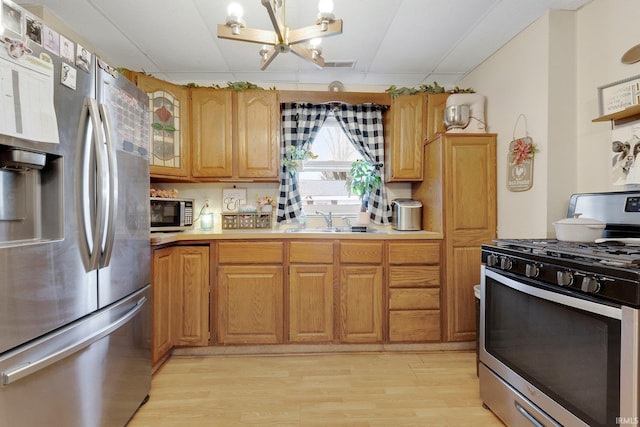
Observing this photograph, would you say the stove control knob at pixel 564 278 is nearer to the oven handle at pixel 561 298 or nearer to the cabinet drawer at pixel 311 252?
the oven handle at pixel 561 298

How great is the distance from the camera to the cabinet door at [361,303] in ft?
7.92

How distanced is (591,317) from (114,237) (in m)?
2.07

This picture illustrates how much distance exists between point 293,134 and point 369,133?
0.79 metres

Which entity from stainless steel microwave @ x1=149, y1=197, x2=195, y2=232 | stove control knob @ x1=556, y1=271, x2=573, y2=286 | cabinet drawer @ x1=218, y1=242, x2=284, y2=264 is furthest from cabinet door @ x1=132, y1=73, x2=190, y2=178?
stove control knob @ x1=556, y1=271, x2=573, y2=286

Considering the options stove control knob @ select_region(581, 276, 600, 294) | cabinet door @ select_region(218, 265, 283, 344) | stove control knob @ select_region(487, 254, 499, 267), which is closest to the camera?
stove control knob @ select_region(581, 276, 600, 294)

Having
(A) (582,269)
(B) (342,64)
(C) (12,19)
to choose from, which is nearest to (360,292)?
(A) (582,269)

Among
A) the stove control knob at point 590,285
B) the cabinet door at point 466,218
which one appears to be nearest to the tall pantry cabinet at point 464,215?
the cabinet door at point 466,218

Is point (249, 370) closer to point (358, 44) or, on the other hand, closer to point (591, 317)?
point (591, 317)

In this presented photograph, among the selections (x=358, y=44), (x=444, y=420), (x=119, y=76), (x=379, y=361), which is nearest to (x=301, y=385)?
(x=379, y=361)

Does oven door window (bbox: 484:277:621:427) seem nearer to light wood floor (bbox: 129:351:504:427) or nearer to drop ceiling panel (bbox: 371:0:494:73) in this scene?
light wood floor (bbox: 129:351:504:427)

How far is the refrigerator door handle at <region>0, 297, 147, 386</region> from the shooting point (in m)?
0.94

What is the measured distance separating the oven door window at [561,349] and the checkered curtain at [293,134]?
1.94 metres

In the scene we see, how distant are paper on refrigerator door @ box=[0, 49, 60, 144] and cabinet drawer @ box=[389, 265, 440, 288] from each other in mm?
2267

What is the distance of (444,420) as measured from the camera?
5.36 feet
